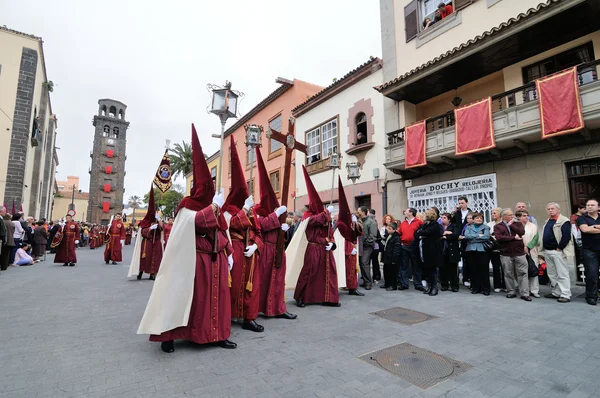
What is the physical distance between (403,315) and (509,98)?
793 cm

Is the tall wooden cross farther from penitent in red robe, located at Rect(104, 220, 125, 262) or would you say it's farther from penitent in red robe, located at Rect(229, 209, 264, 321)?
penitent in red robe, located at Rect(104, 220, 125, 262)

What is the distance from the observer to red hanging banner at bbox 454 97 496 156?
9398mm

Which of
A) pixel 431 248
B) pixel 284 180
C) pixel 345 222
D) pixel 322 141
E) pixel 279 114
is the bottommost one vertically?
pixel 431 248

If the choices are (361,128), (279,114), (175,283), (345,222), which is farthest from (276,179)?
(175,283)

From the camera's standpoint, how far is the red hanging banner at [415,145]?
1112cm

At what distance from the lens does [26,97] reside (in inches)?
775

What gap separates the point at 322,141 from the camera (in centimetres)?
1688

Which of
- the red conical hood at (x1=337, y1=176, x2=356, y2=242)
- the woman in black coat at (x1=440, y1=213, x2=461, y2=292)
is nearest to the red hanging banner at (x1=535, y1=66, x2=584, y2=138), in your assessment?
the woman in black coat at (x1=440, y1=213, x2=461, y2=292)

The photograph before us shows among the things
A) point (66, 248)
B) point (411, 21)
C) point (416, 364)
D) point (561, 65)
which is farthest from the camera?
point (411, 21)

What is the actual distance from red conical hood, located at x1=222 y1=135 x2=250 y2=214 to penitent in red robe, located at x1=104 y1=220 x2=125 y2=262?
1017cm

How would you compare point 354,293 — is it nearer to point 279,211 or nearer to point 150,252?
point 279,211

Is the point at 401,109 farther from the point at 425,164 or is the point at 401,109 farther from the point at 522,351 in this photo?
the point at 522,351

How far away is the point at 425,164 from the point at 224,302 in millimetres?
9233

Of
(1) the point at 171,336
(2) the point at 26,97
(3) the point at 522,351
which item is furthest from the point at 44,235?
(3) the point at 522,351
